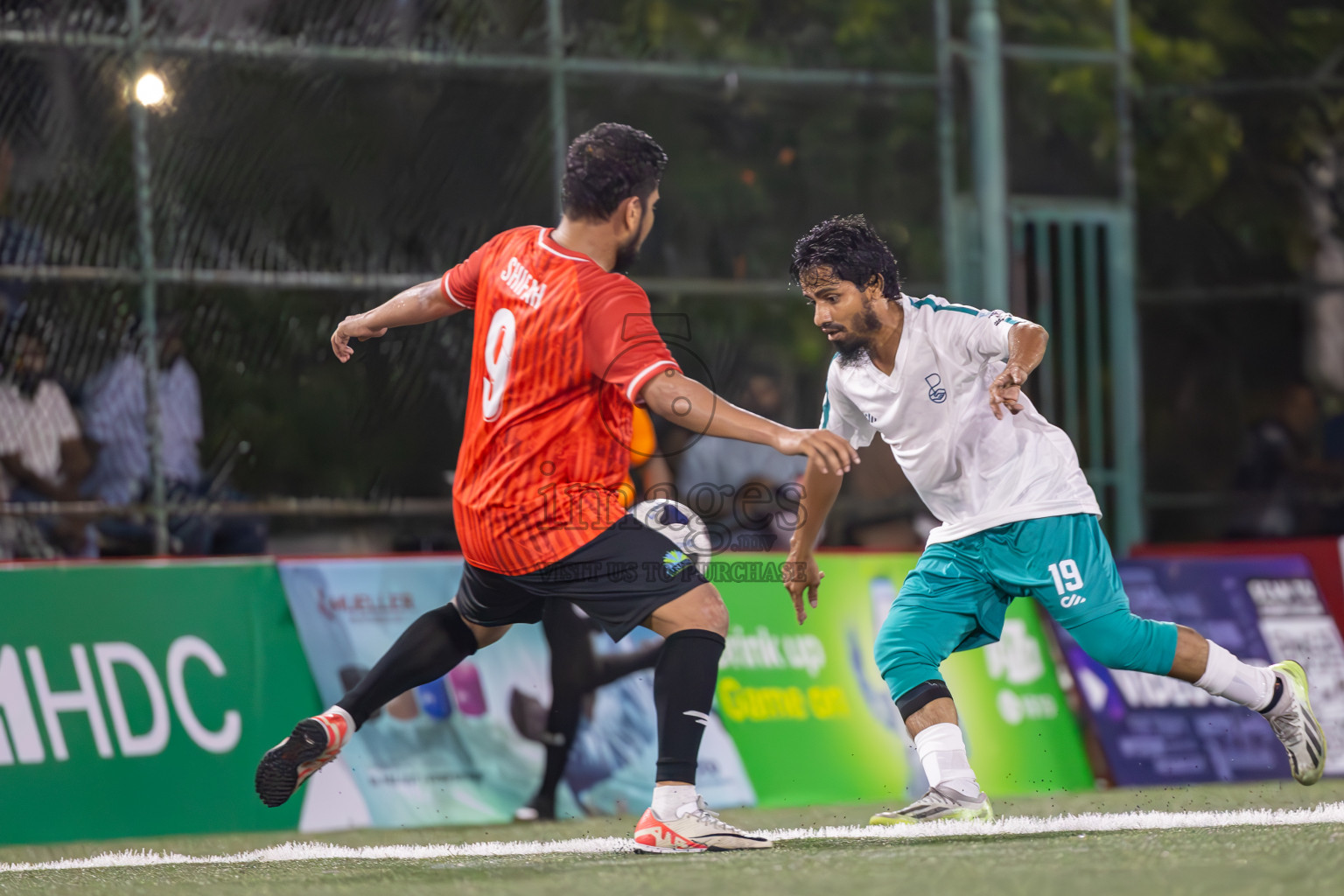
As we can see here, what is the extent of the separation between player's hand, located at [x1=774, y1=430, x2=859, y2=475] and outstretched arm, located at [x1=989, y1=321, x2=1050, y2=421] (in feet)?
2.64

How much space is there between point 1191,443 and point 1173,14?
3.19 meters

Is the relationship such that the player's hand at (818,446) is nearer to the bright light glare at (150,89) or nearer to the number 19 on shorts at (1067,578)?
the number 19 on shorts at (1067,578)

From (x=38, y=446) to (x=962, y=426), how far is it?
17.2 ft

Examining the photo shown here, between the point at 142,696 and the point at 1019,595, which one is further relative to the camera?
the point at 142,696

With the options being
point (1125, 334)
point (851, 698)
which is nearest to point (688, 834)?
point (851, 698)

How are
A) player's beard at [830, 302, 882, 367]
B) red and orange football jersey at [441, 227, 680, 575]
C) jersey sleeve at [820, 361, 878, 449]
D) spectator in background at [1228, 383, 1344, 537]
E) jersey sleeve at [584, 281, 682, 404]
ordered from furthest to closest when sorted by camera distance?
spectator in background at [1228, 383, 1344, 537], jersey sleeve at [820, 361, 878, 449], player's beard at [830, 302, 882, 367], red and orange football jersey at [441, 227, 680, 575], jersey sleeve at [584, 281, 682, 404]

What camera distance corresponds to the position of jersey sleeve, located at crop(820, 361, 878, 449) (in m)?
5.99

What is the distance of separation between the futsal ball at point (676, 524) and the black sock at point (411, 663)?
2.38ft

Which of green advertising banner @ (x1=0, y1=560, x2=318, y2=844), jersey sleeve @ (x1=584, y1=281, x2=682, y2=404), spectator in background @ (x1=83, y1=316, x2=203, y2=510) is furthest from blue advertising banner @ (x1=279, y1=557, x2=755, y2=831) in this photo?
jersey sleeve @ (x1=584, y1=281, x2=682, y2=404)

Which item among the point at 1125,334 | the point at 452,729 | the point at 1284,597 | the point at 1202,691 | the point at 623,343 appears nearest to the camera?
the point at 623,343

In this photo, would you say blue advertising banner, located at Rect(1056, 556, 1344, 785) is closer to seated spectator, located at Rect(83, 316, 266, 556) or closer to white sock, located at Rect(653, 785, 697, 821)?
white sock, located at Rect(653, 785, 697, 821)

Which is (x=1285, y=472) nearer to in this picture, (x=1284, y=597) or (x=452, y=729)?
(x=1284, y=597)

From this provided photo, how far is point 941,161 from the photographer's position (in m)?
11.7

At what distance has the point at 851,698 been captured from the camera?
8734 mm
